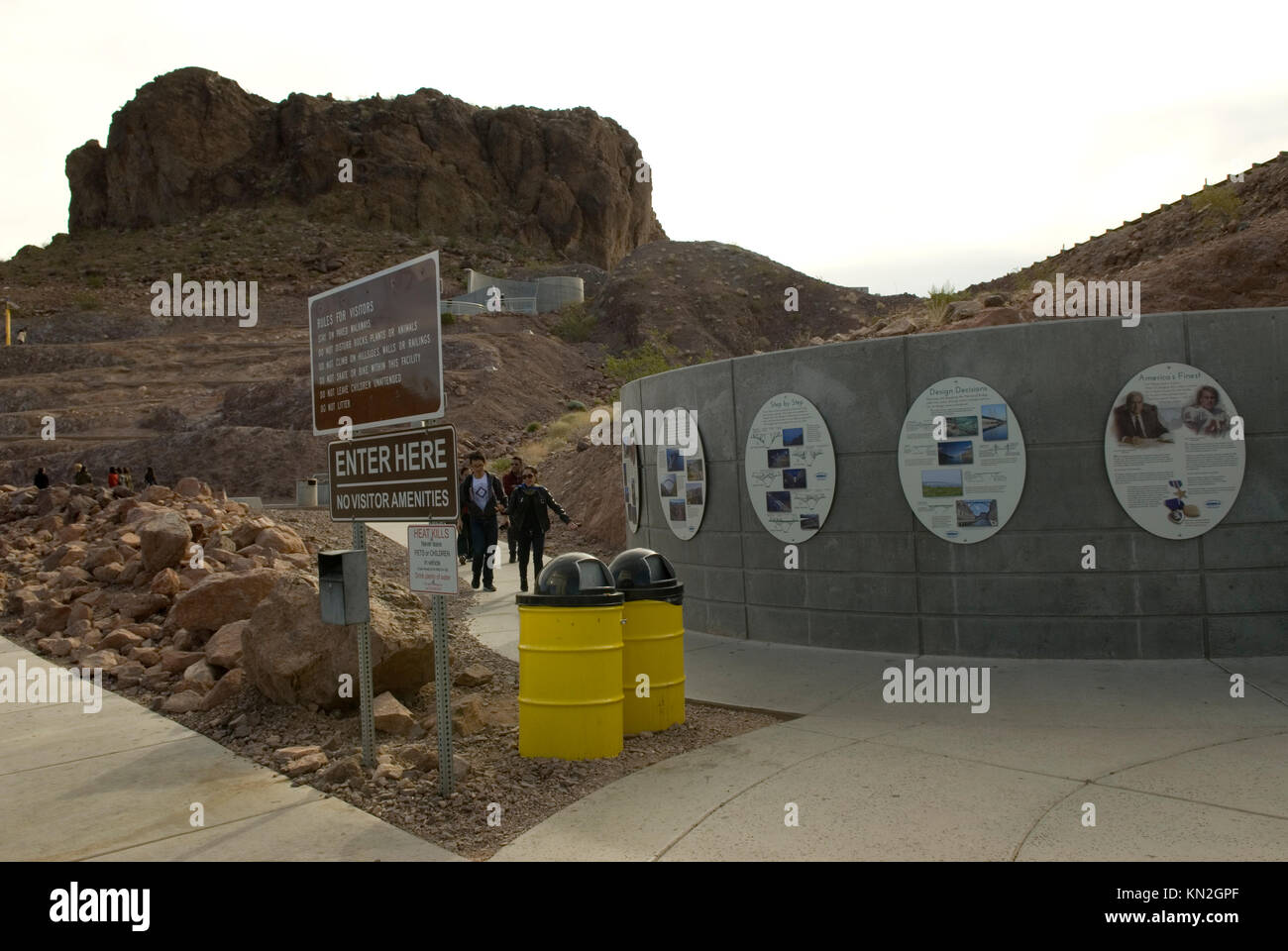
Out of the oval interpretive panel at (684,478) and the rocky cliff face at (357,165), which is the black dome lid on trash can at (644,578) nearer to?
the oval interpretive panel at (684,478)

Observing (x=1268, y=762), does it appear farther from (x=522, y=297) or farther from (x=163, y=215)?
(x=163, y=215)

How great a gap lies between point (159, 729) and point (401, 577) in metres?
7.19

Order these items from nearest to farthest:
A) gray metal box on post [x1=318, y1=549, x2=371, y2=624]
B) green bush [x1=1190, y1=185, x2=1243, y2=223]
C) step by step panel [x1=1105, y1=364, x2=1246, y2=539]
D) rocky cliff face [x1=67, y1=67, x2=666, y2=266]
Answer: gray metal box on post [x1=318, y1=549, x2=371, y2=624], step by step panel [x1=1105, y1=364, x2=1246, y2=539], green bush [x1=1190, y1=185, x2=1243, y2=223], rocky cliff face [x1=67, y1=67, x2=666, y2=266]

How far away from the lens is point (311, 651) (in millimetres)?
7383

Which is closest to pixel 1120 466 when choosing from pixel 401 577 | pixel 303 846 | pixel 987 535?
pixel 987 535

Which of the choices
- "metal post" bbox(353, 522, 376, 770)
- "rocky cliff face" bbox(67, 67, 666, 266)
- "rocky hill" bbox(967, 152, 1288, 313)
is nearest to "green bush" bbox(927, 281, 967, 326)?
"rocky hill" bbox(967, 152, 1288, 313)

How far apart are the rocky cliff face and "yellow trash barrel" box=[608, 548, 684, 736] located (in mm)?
83666

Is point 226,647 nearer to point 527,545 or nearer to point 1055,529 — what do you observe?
point 527,545

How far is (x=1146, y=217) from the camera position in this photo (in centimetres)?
2166

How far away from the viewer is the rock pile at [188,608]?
7445mm

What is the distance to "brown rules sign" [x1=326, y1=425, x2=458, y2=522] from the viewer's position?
5574mm

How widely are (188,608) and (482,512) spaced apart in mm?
4060

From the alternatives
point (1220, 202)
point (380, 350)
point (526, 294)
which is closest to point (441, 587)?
point (380, 350)

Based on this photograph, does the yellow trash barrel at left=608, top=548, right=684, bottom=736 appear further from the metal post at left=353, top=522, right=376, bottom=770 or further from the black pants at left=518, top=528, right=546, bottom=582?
the black pants at left=518, top=528, right=546, bottom=582
